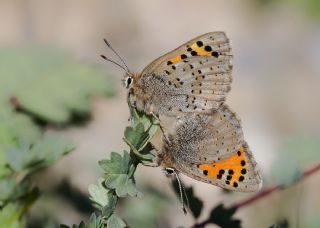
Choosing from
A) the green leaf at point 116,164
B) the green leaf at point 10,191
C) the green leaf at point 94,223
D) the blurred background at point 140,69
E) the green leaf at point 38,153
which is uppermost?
the green leaf at point 116,164

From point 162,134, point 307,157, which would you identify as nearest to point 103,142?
point 307,157

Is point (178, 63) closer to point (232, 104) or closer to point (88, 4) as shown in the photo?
point (232, 104)

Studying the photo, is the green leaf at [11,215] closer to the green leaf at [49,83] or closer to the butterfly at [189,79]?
the butterfly at [189,79]

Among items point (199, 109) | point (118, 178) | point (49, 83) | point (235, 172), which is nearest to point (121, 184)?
point (118, 178)

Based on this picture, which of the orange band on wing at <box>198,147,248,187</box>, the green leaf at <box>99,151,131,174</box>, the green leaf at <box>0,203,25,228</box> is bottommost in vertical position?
the green leaf at <box>0,203,25,228</box>

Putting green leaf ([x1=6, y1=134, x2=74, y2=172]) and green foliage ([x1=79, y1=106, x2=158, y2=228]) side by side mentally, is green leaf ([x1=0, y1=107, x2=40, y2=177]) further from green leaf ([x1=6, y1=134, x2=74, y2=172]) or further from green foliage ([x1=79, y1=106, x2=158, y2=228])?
green foliage ([x1=79, y1=106, x2=158, y2=228])

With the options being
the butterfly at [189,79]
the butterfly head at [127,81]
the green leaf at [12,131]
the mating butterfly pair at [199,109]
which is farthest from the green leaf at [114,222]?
the butterfly head at [127,81]

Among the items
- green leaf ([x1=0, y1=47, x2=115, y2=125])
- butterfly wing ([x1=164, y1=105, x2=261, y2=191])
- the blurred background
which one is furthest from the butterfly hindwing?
green leaf ([x1=0, y1=47, x2=115, y2=125])
